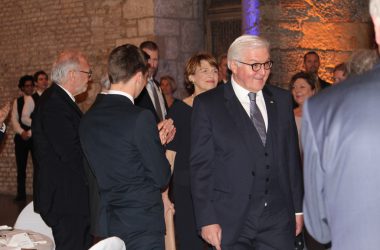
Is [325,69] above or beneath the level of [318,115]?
beneath

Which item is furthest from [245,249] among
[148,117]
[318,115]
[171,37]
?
[171,37]

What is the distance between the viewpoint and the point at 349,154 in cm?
226

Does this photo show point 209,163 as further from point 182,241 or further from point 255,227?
point 182,241

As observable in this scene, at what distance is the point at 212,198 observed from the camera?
13.9 ft

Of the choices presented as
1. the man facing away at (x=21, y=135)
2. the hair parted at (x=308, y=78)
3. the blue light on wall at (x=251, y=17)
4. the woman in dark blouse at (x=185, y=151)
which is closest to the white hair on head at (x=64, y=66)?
the woman in dark blouse at (x=185, y=151)

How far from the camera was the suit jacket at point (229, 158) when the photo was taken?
4.14 meters

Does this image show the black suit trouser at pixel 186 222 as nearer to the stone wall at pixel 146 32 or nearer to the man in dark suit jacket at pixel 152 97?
the man in dark suit jacket at pixel 152 97

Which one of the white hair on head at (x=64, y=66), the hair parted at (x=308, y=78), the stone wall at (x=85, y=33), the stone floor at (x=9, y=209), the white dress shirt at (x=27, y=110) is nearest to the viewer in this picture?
the white hair on head at (x=64, y=66)

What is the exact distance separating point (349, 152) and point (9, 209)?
948cm

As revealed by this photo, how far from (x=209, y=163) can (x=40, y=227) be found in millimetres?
1547

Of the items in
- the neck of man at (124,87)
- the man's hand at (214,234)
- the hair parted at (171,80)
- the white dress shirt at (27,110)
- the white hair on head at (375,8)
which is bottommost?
the white dress shirt at (27,110)

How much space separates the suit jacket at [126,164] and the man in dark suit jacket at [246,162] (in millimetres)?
264

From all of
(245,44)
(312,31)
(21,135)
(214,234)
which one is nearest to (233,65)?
(245,44)

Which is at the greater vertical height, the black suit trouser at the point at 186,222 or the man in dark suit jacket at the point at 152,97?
the man in dark suit jacket at the point at 152,97
